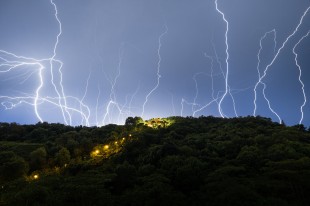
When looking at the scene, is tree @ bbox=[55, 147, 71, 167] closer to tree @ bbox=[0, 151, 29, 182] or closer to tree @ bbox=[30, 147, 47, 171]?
tree @ bbox=[30, 147, 47, 171]

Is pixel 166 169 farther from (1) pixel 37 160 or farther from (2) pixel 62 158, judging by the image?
(1) pixel 37 160

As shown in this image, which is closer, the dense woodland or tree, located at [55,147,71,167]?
the dense woodland

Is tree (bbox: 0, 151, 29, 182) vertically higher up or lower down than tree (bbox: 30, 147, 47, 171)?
lower down

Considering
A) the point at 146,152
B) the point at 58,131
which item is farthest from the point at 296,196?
the point at 58,131

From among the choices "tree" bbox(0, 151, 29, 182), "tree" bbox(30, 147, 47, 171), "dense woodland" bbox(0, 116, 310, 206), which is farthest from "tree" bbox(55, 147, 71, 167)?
"tree" bbox(0, 151, 29, 182)

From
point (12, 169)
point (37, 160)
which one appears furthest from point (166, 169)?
point (37, 160)

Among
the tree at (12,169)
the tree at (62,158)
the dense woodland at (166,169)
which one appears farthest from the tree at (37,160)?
the tree at (12,169)

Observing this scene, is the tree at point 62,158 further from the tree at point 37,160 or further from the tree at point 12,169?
the tree at point 12,169

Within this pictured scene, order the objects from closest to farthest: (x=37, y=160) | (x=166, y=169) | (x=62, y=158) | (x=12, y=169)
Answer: (x=166, y=169), (x=12, y=169), (x=37, y=160), (x=62, y=158)

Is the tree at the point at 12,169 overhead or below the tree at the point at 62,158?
below
